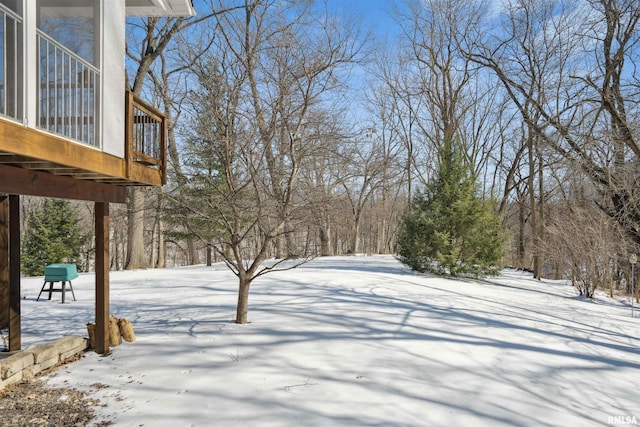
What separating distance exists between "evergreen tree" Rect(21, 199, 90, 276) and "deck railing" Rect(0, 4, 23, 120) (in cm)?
1750

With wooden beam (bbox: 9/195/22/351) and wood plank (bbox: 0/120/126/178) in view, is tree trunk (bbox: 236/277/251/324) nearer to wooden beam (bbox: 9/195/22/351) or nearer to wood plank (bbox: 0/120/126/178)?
wood plank (bbox: 0/120/126/178)

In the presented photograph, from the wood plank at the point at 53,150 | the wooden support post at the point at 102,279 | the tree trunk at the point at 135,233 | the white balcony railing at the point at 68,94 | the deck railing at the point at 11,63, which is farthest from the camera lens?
the tree trunk at the point at 135,233

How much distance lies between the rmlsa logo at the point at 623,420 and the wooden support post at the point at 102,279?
590 cm

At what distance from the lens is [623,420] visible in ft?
13.6

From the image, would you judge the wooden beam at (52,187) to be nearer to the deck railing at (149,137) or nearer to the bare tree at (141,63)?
the deck railing at (149,137)

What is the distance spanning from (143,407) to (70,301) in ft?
18.0

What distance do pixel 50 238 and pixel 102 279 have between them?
52.9ft

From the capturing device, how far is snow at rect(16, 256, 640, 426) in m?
4.09

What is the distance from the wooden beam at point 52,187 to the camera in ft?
13.1

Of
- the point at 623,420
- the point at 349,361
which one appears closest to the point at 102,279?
the point at 349,361

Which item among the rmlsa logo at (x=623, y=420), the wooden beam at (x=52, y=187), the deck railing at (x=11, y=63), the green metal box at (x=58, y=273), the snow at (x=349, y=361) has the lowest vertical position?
the rmlsa logo at (x=623, y=420)

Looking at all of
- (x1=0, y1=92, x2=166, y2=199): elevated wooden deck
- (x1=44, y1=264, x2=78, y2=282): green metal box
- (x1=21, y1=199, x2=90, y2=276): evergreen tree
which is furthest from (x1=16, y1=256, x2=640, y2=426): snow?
(x1=21, y1=199, x2=90, y2=276): evergreen tree

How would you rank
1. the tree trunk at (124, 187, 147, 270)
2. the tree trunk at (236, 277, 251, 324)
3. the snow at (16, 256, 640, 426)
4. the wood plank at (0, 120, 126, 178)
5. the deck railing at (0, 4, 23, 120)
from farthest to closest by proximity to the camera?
the tree trunk at (124, 187, 147, 270)
the tree trunk at (236, 277, 251, 324)
the snow at (16, 256, 640, 426)
the deck railing at (0, 4, 23, 120)
the wood plank at (0, 120, 126, 178)

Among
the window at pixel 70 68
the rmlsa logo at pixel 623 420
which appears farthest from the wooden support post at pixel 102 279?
the rmlsa logo at pixel 623 420
